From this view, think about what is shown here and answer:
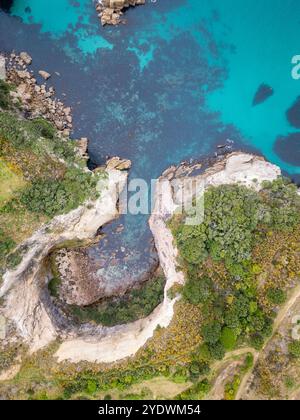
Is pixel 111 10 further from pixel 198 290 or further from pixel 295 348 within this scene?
pixel 295 348

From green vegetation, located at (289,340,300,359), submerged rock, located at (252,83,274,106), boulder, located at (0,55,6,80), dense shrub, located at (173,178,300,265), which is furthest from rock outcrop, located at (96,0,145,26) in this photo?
green vegetation, located at (289,340,300,359)

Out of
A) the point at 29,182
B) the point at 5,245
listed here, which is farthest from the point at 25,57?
the point at 5,245

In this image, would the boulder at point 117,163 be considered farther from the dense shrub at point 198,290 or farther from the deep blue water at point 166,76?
the dense shrub at point 198,290

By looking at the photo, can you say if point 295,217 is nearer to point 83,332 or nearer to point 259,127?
point 259,127

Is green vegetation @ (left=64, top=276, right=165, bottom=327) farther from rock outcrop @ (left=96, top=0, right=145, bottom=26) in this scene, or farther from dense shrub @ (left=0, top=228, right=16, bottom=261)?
rock outcrop @ (left=96, top=0, right=145, bottom=26)

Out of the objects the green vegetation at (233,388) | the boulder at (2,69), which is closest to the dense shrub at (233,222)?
the green vegetation at (233,388)
